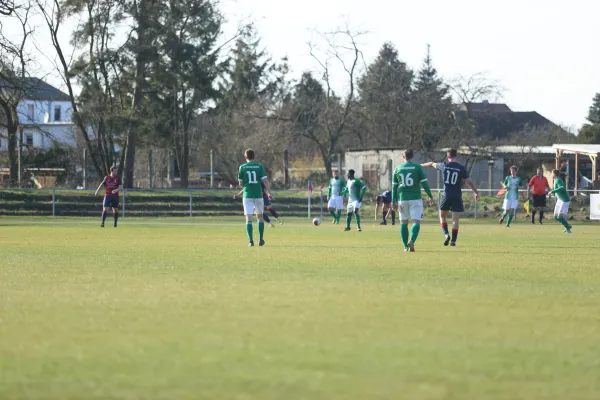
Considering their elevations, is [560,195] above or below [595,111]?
below

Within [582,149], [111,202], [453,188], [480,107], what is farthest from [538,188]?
[480,107]

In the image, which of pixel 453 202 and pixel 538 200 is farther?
pixel 538 200

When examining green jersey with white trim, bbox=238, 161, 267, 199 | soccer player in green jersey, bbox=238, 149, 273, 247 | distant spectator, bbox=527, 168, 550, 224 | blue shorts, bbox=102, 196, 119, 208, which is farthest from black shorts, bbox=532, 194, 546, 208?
green jersey with white trim, bbox=238, 161, 267, 199

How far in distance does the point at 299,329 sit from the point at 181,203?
4396cm

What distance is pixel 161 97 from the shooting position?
5975 cm

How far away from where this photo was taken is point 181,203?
172 ft

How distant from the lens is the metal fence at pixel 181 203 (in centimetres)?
4978

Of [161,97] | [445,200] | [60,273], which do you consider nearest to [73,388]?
[60,273]

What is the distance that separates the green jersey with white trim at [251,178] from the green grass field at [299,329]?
186 inches

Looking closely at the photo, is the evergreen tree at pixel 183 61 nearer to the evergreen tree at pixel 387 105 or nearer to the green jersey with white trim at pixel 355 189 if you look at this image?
the evergreen tree at pixel 387 105

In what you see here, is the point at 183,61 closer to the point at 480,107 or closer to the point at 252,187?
the point at 252,187

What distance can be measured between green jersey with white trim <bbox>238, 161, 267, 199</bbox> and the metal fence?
1023 inches

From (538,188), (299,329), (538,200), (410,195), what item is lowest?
(299,329)

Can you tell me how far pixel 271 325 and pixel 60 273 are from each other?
642 centimetres
